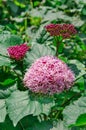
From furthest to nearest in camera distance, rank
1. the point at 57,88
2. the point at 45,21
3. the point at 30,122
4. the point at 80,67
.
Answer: the point at 45,21 → the point at 80,67 → the point at 30,122 → the point at 57,88

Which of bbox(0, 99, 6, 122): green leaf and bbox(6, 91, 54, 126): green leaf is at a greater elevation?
bbox(6, 91, 54, 126): green leaf

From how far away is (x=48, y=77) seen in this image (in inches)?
74.0

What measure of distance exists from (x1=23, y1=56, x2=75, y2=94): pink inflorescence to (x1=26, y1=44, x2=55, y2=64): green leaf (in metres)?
0.15

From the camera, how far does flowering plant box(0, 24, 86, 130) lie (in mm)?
1879

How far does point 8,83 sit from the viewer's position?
6.93ft

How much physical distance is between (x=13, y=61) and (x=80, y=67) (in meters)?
0.33

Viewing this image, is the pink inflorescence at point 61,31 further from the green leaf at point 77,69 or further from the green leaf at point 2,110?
the green leaf at point 2,110

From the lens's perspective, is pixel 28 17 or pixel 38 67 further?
pixel 28 17

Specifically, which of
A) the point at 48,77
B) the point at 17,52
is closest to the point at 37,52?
the point at 17,52

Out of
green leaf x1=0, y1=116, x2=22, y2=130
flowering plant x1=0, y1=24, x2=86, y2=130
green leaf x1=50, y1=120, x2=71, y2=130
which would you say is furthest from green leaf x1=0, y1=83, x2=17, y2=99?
green leaf x1=50, y1=120, x2=71, y2=130

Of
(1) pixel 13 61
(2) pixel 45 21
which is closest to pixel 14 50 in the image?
(1) pixel 13 61

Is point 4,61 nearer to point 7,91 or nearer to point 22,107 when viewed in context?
point 7,91

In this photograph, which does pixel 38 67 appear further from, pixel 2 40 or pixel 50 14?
pixel 50 14

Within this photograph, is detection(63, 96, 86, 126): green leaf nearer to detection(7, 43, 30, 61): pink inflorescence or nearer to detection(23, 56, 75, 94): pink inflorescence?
detection(23, 56, 75, 94): pink inflorescence
